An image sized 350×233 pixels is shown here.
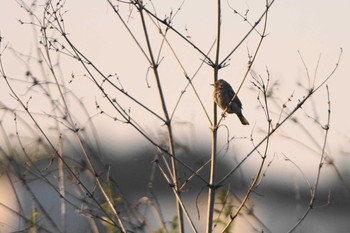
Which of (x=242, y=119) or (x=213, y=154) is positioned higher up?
(x=242, y=119)

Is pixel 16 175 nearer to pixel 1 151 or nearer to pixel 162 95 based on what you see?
pixel 1 151

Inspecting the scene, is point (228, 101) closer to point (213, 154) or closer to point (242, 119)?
point (242, 119)

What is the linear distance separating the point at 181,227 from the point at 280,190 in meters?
14.4

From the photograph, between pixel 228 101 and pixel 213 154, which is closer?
pixel 213 154

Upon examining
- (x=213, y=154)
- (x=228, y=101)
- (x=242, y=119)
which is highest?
(x=242, y=119)

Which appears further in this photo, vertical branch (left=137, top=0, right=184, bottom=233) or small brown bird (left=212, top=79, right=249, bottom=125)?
small brown bird (left=212, top=79, right=249, bottom=125)

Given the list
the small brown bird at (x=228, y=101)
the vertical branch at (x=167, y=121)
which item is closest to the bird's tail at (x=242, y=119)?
the small brown bird at (x=228, y=101)

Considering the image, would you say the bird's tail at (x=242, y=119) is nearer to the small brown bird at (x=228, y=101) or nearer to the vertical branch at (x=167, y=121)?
the small brown bird at (x=228, y=101)

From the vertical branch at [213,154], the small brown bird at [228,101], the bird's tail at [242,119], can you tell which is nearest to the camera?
the vertical branch at [213,154]

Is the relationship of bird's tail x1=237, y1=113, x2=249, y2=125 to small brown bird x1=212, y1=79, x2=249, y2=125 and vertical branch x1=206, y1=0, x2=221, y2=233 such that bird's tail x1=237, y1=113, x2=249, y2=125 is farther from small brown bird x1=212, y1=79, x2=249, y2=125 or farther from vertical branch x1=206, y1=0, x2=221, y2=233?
→ vertical branch x1=206, y1=0, x2=221, y2=233

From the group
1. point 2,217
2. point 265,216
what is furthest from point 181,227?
point 265,216

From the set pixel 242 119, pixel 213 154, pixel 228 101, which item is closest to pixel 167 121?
pixel 213 154

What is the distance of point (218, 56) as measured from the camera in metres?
7.12

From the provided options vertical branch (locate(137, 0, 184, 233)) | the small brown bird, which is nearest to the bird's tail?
the small brown bird
